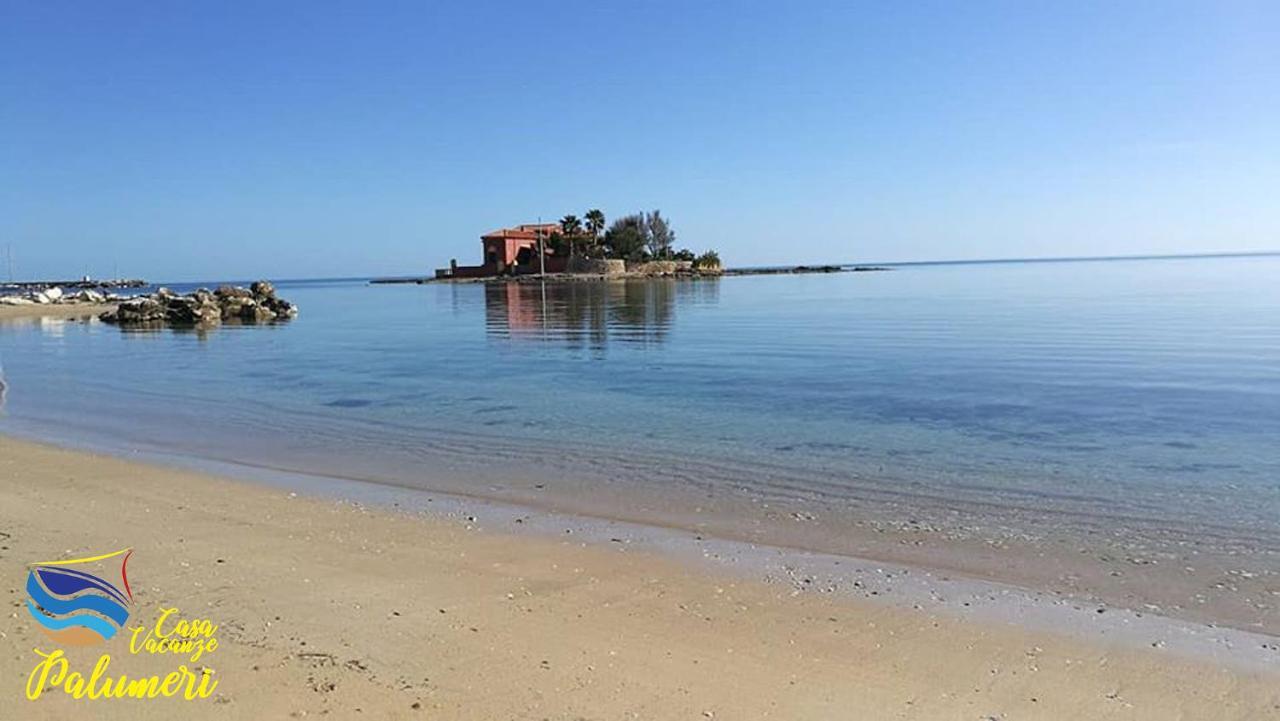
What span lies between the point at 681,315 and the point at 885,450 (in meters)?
29.3

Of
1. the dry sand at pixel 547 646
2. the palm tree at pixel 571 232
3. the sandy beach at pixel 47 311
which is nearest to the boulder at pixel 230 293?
the sandy beach at pixel 47 311

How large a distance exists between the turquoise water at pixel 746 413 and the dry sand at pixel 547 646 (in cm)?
237

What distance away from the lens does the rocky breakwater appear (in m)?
41.6

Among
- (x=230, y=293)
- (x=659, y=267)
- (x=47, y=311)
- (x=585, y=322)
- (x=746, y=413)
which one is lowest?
(x=746, y=413)

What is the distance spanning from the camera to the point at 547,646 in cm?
439

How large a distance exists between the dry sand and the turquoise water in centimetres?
237

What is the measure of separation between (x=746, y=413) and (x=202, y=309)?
37650 millimetres

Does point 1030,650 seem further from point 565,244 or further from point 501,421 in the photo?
point 565,244

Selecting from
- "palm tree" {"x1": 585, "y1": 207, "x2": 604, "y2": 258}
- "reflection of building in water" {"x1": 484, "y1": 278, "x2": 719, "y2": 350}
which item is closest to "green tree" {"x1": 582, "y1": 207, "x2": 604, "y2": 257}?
"palm tree" {"x1": 585, "y1": 207, "x2": 604, "y2": 258}

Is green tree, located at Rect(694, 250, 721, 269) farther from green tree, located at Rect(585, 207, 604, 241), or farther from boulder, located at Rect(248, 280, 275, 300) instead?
boulder, located at Rect(248, 280, 275, 300)

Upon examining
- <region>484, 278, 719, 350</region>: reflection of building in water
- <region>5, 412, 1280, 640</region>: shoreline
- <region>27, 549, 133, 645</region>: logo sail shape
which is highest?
<region>484, 278, 719, 350</region>: reflection of building in water

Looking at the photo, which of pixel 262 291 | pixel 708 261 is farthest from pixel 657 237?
pixel 262 291

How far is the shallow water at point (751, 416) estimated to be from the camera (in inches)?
320

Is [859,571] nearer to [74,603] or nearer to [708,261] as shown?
[74,603]
